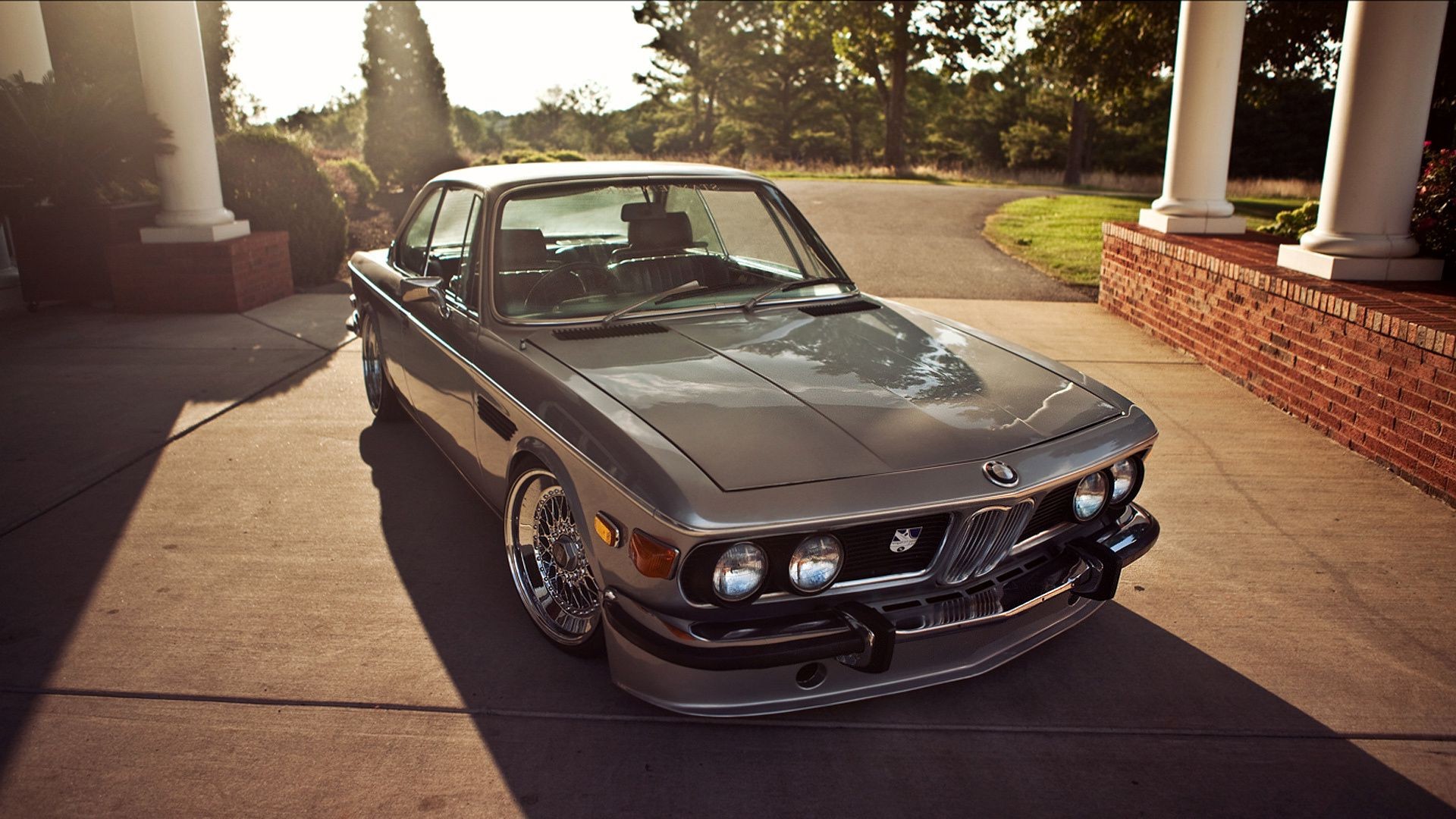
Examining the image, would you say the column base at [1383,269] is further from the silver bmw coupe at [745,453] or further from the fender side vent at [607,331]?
the fender side vent at [607,331]

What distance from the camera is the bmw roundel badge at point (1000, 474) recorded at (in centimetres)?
258

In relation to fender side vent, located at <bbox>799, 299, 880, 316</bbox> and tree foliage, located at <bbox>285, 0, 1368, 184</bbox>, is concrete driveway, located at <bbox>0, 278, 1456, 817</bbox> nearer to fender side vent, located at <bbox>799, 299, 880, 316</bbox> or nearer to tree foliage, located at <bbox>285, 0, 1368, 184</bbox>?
fender side vent, located at <bbox>799, 299, 880, 316</bbox>

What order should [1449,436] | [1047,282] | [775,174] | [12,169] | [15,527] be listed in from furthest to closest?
[775,174] < [1047,282] < [12,169] < [1449,436] < [15,527]

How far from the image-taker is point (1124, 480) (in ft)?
10.1

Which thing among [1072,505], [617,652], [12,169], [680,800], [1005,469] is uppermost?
[12,169]

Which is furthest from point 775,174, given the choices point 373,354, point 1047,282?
point 373,354

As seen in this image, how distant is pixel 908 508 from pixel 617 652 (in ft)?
2.86

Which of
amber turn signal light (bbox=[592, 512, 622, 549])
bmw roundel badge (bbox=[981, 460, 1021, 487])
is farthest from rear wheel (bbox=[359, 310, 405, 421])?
bmw roundel badge (bbox=[981, 460, 1021, 487])

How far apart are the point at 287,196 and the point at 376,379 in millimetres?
A: 5365

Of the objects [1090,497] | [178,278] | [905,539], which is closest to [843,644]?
[905,539]

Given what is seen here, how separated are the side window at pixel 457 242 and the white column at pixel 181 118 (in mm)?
5239

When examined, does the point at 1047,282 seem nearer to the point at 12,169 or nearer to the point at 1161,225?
the point at 1161,225

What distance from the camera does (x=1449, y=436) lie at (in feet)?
14.6

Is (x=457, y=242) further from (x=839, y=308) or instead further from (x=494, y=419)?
(x=839, y=308)
